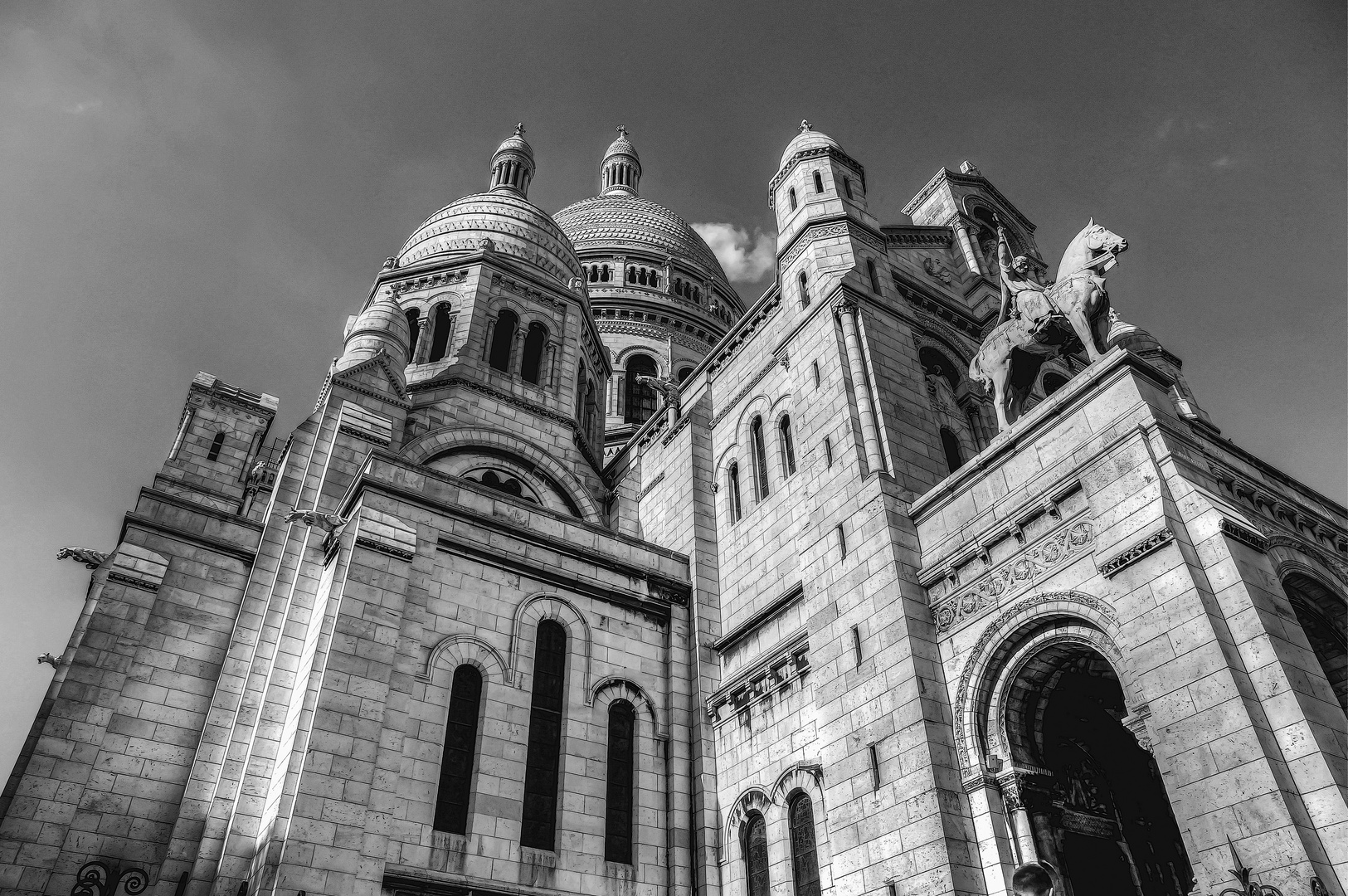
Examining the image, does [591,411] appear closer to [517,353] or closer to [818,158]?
[517,353]

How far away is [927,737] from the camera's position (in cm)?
1388

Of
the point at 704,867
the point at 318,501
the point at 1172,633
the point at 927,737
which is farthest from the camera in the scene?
the point at 318,501

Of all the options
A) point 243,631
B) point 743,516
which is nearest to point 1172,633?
point 743,516

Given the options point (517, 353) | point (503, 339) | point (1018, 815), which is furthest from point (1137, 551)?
point (503, 339)

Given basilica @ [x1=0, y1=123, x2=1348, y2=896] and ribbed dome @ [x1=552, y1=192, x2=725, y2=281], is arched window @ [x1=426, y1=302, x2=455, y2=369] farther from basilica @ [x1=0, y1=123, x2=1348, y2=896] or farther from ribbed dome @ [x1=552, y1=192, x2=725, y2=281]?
ribbed dome @ [x1=552, y1=192, x2=725, y2=281]

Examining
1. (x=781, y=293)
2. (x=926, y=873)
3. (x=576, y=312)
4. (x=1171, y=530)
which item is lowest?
(x=926, y=873)

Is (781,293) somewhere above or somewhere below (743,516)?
above

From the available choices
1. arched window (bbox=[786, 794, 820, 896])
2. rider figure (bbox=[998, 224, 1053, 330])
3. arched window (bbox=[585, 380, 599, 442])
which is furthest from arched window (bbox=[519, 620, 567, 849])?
arched window (bbox=[585, 380, 599, 442])

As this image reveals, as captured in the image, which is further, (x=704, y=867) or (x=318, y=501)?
(x=318, y=501)

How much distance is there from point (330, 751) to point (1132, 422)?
43.2 ft

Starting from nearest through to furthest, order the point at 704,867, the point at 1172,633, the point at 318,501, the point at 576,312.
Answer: the point at 1172,633 → the point at 704,867 → the point at 318,501 → the point at 576,312

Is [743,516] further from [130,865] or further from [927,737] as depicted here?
[130,865]

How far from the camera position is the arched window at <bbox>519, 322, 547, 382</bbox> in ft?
96.0

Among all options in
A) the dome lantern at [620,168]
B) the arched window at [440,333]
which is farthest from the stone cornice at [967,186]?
the dome lantern at [620,168]
